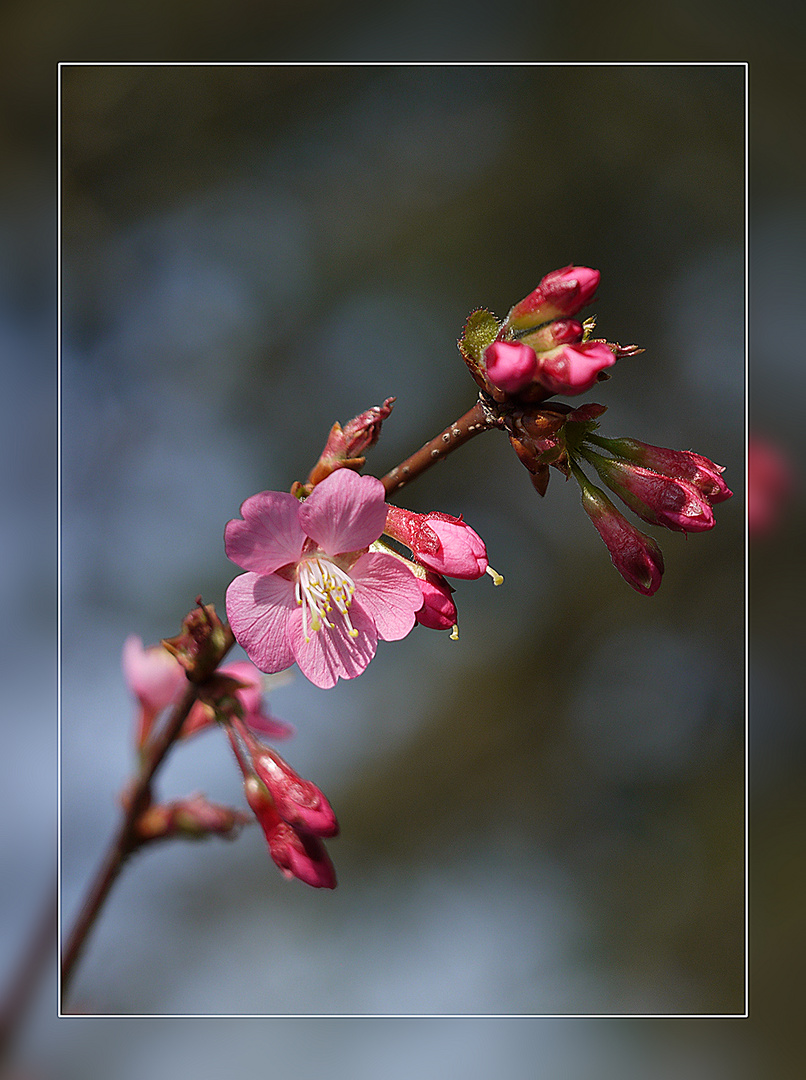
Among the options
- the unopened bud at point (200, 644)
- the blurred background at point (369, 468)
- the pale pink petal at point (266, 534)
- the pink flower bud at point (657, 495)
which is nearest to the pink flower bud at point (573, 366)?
the pink flower bud at point (657, 495)

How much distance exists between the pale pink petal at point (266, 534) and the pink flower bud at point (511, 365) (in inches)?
8.1

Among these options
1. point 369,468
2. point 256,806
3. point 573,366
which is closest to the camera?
point 573,366

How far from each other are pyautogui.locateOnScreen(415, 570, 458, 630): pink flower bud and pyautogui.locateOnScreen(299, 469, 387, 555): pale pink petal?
6 centimetres

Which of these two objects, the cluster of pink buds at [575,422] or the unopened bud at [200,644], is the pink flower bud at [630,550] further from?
the unopened bud at [200,644]

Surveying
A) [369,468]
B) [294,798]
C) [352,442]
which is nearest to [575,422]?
[352,442]

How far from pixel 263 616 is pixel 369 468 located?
1170 millimetres

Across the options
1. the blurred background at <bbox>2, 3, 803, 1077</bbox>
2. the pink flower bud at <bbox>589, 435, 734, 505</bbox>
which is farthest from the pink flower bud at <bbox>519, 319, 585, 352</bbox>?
the blurred background at <bbox>2, 3, 803, 1077</bbox>

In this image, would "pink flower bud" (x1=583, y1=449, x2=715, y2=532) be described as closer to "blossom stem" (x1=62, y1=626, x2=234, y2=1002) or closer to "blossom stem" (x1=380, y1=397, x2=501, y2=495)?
"blossom stem" (x1=380, y1=397, x2=501, y2=495)

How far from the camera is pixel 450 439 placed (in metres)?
0.63

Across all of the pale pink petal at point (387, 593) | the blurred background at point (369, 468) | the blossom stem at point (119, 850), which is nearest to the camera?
the pale pink petal at point (387, 593)

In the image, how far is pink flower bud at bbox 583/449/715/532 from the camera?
25.8 inches

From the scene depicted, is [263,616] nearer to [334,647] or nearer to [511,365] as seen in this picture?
[334,647]

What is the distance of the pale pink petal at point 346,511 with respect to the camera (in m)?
0.61
